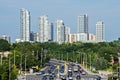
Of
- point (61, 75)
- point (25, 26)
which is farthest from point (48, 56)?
point (25, 26)

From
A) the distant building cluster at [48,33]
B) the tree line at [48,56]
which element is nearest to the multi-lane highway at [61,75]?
the tree line at [48,56]

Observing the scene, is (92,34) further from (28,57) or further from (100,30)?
(28,57)

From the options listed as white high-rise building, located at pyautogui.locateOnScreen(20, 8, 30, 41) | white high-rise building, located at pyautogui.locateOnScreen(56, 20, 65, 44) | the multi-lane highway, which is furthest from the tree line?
white high-rise building, located at pyautogui.locateOnScreen(56, 20, 65, 44)

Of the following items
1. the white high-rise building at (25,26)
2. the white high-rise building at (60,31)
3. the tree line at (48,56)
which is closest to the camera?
the tree line at (48,56)

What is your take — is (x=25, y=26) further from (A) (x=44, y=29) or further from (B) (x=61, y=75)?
(B) (x=61, y=75)

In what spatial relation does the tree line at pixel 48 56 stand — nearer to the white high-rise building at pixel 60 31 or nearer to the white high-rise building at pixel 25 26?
the white high-rise building at pixel 25 26

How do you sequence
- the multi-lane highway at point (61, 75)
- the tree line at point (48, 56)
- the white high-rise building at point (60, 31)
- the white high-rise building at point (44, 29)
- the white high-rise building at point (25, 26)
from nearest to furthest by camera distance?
the multi-lane highway at point (61, 75)
the tree line at point (48, 56)
the white high-rise building at point (25, 26)
the white high-rise building at point (60, 31)
the white high-rise building at point (44, 29)

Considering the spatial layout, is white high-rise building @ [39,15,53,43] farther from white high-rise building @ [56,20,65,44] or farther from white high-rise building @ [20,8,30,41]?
white high-rise building @ [20,8,30,41]

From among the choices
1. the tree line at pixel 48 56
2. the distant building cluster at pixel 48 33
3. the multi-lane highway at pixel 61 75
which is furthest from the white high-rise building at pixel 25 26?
the multi-lane highway at pixel 61 75

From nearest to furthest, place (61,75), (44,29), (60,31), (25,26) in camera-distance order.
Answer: (61,75), (25,26), (60,31), (44,29)

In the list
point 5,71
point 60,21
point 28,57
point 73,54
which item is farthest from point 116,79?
point 60,21

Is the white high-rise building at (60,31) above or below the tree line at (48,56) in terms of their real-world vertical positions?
above

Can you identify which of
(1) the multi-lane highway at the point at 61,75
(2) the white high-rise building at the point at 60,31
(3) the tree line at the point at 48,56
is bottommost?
(1) the multi-lane highway at the point at 61,75

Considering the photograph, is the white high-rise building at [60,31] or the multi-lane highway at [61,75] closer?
the multi-lane highway at [61,75]
